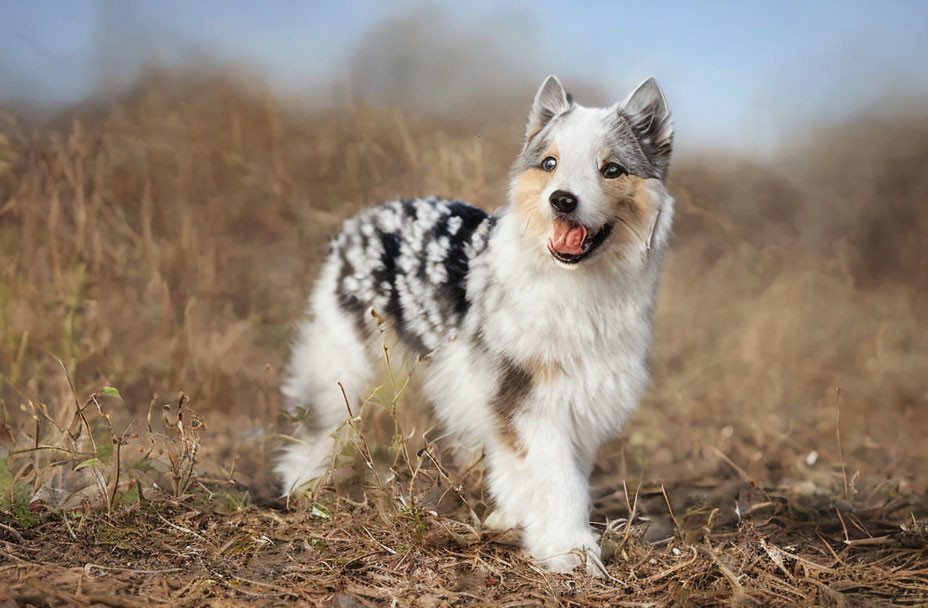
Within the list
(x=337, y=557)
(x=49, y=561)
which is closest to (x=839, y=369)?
(x=337, y=557)

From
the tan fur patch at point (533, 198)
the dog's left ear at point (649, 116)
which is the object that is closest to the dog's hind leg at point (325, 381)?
the tan fur patch at point (533, 198)

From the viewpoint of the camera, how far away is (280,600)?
270cm

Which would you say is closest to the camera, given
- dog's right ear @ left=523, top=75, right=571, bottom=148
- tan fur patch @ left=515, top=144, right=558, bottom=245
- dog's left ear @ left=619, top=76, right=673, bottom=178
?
tan fur patch @ left=515, top=144, right=558, bottom=245

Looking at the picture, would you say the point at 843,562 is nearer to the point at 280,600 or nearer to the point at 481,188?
the point at 280,600

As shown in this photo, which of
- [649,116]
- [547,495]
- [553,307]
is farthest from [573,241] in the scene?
[547,495]

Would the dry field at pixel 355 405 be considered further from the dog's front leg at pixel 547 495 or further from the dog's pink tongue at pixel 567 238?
the dog's pink tongue at pixel 567 238

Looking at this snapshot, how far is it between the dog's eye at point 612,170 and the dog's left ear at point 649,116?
21cm

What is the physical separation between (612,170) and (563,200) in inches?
13.7

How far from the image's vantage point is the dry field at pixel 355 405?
117 inches

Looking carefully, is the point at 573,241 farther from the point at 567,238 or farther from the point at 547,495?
the point at 547,495

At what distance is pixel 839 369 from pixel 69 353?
17.9 ft

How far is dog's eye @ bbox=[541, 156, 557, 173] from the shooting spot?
3.15 metres

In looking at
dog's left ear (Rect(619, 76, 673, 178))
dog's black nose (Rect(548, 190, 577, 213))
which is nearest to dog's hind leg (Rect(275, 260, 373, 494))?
dog's black nose (Rect(548, 190, 577, 213))

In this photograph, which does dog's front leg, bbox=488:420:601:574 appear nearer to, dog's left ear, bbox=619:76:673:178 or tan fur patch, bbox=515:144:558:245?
tan fur patch, bbox=515:144:558:245
